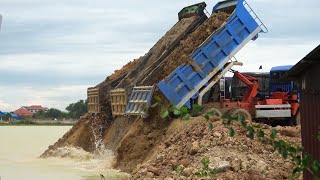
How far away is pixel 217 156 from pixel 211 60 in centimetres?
472

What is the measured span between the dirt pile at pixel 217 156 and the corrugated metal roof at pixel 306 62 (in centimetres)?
258

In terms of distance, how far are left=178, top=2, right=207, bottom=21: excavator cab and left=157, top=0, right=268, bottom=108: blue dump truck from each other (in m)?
2.76

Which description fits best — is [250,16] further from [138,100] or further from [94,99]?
[94,99]

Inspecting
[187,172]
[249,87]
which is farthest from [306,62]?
[249,87]

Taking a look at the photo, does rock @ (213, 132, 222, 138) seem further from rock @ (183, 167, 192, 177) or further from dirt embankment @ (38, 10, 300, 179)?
rock @ (183, 167, 192, 177)

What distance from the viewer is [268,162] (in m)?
11.7

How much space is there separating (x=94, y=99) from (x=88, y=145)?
164 cm

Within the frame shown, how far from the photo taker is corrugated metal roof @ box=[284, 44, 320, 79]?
7.88 metres

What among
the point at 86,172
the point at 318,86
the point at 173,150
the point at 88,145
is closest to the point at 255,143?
the point at 173,150

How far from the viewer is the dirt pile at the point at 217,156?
11.2 m

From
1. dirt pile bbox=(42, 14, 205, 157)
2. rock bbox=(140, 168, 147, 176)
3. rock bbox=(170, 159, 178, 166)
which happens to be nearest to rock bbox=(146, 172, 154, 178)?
rock bbox=(140, 168, 147, 176)

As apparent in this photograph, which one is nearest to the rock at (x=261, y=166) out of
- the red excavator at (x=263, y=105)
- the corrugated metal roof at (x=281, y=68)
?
the red excavator at (x=263, y=105)

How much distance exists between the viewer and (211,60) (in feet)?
53.1

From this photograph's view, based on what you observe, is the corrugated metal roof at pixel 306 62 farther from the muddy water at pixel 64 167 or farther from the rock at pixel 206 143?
the muddy water at pixel 64 167
